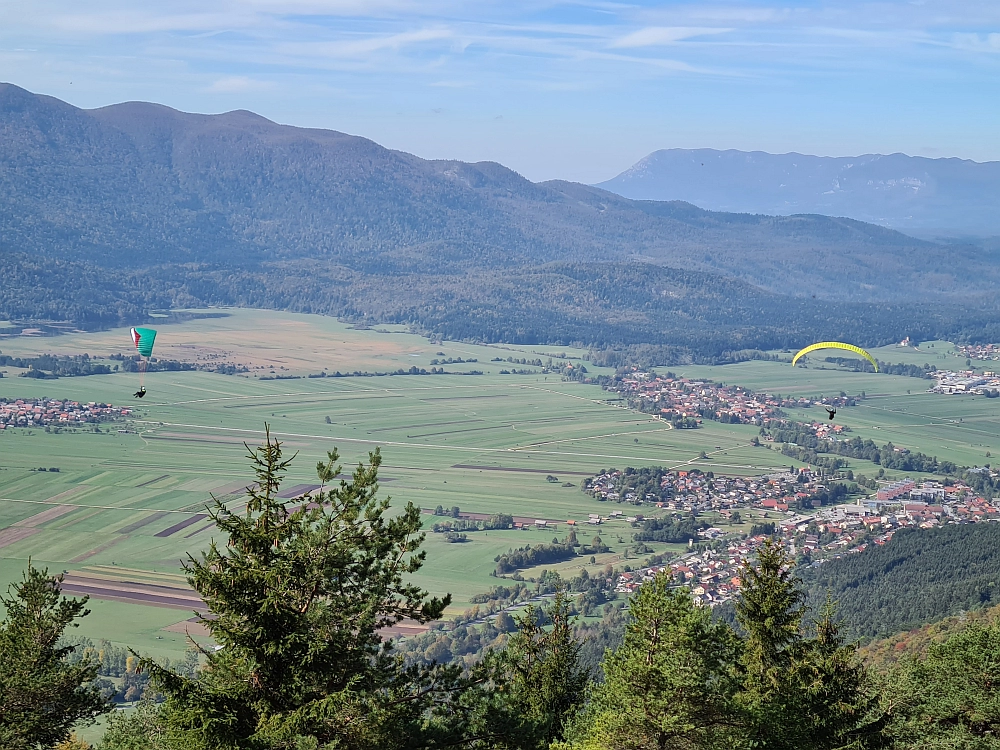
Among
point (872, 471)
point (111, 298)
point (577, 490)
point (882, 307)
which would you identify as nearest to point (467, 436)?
point (577, 490)

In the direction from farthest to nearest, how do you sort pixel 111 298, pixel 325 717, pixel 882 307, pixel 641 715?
pixel 882 307 < pixel 111 298 < pixel 641 715 < pixel 325 717

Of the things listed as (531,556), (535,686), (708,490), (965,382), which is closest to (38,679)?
(535,686)

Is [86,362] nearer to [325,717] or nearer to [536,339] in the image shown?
[536,339]

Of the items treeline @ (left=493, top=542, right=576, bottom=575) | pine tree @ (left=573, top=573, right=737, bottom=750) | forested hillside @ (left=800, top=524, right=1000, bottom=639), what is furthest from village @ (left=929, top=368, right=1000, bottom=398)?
pine tree @ (left=573, top=573, right=737, bottom=750)

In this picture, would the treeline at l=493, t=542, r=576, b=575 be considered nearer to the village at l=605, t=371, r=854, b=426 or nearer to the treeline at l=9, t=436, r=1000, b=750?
the treeline at l=9, t=436, r=1000, b=750

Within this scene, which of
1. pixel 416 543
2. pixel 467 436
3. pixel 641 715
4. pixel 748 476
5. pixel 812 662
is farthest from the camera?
pixel 467 436

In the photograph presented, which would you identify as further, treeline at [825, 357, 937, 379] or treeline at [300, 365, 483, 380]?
treeline at [825, 357, 937, 379]

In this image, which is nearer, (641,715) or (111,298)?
(641,715)
